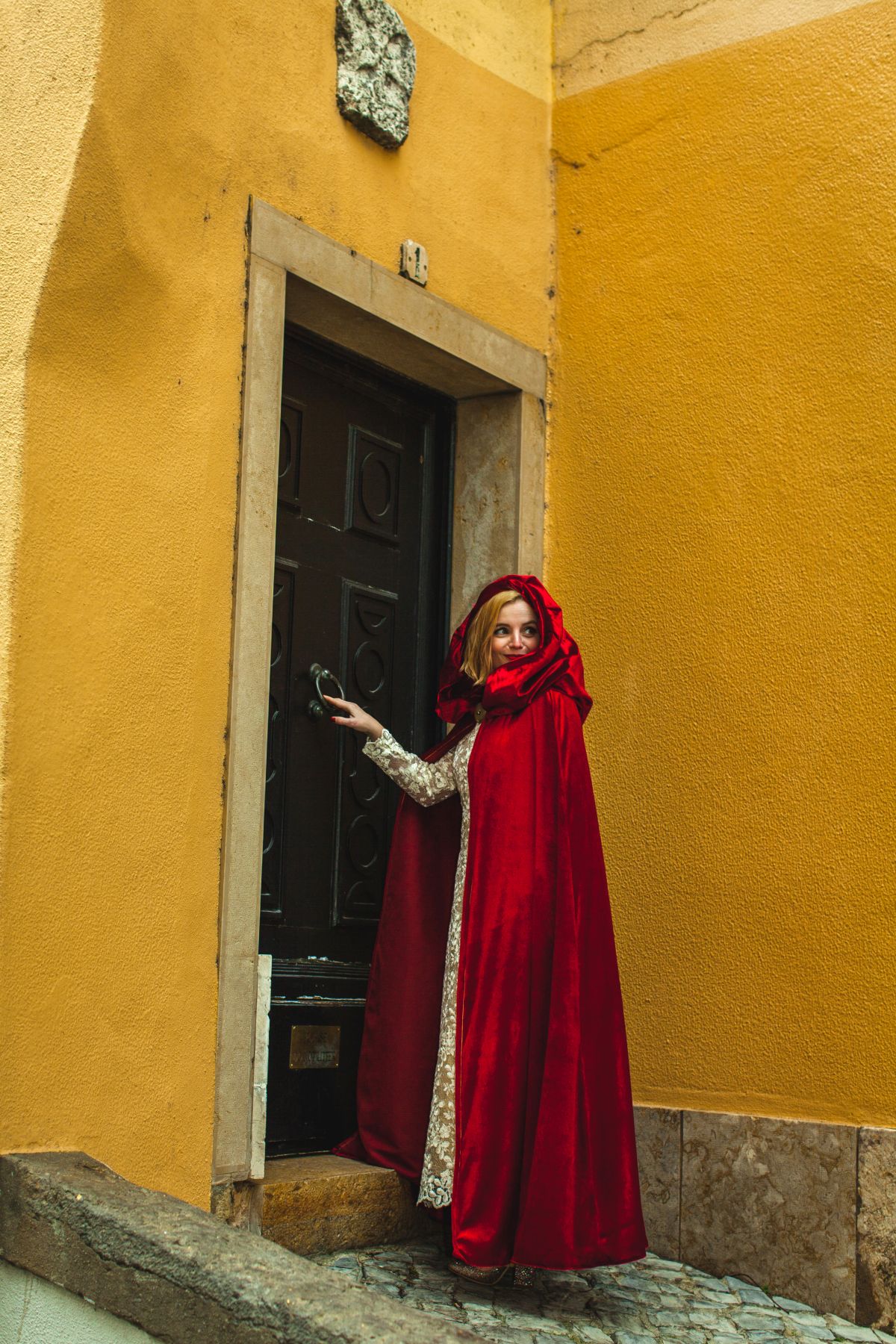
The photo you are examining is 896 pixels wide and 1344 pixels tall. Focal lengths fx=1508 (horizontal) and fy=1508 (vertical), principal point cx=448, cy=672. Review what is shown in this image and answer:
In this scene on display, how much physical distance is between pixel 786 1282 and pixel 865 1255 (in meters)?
0.25

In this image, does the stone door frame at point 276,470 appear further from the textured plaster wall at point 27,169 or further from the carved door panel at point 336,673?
the textured plaster wall at point 27,169

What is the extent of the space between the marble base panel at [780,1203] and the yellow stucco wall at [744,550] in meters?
0.08

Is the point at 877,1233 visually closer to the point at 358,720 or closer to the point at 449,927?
the point at 449,927

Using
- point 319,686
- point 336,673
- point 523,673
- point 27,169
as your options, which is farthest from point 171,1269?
point 27,169

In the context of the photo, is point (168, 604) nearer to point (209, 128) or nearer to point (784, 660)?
point (209, 128)

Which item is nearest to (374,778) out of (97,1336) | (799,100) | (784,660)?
(784,660)

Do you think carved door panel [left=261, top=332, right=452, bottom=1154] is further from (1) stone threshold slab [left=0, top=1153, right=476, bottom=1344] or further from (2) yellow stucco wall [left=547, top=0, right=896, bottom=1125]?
(1) stone threshold slab [left=0, top=1153, right=476, bottom=1344]

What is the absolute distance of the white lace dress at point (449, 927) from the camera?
384 cm

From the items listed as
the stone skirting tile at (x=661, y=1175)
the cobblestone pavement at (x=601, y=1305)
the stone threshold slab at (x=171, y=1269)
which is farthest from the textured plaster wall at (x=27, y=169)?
the stone skirting tile at (x=661, y=1175)

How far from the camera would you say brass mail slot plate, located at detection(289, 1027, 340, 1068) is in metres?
4.21

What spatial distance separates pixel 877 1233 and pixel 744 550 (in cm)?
195

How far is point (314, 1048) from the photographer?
4273 millimetres

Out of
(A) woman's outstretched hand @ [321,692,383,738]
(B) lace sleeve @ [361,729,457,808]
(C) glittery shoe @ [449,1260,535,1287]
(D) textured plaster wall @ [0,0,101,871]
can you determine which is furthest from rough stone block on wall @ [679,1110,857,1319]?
(D) textured plaster wall @ [0,0,101,871]

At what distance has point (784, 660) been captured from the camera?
14.5 ft
